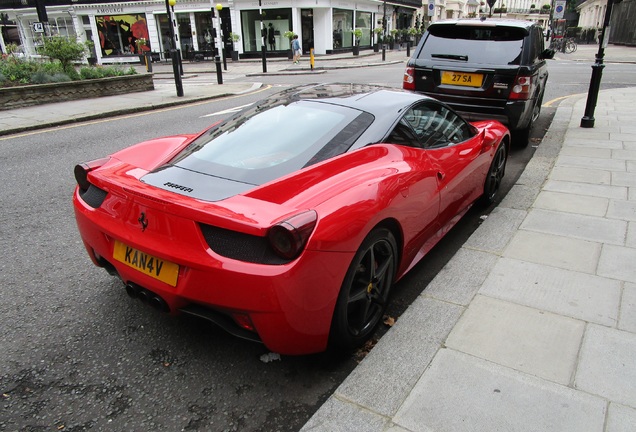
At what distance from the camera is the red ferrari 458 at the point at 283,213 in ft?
6.81

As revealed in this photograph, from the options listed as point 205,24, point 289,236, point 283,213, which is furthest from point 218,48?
point 289,236

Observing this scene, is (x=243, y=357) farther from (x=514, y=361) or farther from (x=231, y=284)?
(x=514, y=361)

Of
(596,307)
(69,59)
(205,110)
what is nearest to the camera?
(596,307)

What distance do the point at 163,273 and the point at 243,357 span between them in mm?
695

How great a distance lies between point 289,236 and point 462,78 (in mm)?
5357

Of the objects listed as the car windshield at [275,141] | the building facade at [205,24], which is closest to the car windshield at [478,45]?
the car windshield at [275,141]

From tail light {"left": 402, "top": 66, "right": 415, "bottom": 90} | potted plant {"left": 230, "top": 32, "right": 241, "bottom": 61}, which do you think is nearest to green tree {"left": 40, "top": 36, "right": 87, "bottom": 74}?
tail light {"left": 402, "top": 66, "right": 415, "bottom": 90}

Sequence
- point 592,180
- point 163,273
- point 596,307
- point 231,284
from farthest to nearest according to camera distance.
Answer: point 592,180 < point 596,307 < point 163,273 < point 231,284

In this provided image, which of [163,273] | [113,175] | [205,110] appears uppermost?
[113,175]

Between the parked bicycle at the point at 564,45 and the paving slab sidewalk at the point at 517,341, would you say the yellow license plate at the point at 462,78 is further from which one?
the parked bicycle at the point at 564,45

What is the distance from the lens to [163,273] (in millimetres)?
2264

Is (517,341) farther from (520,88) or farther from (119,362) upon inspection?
(520,88)

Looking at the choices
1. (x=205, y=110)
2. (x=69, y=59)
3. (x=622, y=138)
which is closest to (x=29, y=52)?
(x=69, y=59)

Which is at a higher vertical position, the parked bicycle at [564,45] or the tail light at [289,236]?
the tail light at [289,236]
